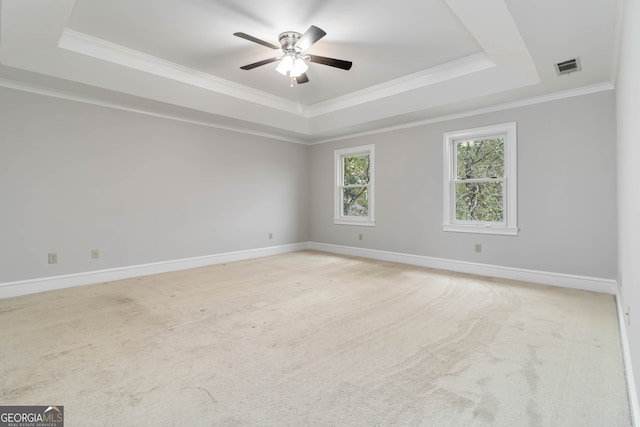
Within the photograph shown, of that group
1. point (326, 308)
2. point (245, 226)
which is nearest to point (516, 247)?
point (326, 308)

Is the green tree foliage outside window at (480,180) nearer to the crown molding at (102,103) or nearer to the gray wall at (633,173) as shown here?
the gray wall at (633,173)

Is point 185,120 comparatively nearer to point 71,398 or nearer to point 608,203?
point 71,398

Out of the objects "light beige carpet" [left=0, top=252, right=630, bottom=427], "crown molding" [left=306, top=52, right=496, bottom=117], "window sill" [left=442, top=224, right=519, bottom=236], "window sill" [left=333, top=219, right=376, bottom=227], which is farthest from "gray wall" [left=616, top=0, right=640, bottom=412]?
"window sill" [left=333, top=219, right=376, bottom=227]

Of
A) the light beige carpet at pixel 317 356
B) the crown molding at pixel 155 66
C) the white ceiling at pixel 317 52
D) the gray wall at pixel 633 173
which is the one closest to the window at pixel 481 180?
the white ceiling at pixel 317 52

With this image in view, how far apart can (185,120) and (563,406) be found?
17.9 feet

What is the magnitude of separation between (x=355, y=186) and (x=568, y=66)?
3.70 meters

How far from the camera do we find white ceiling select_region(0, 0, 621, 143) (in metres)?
2.67

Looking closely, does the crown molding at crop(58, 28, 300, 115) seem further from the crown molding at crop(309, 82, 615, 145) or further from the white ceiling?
the crown molding at crop(309, 82, 615, 145)

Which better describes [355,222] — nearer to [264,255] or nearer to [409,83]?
[264,255]

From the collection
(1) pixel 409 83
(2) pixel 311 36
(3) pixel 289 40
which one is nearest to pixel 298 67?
(3) pixel 289 40

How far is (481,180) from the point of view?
15.3 ft

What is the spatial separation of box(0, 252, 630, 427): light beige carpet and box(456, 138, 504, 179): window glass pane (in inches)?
67.7

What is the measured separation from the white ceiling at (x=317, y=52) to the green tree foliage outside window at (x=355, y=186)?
44.6 inches

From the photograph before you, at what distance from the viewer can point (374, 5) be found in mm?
2895
